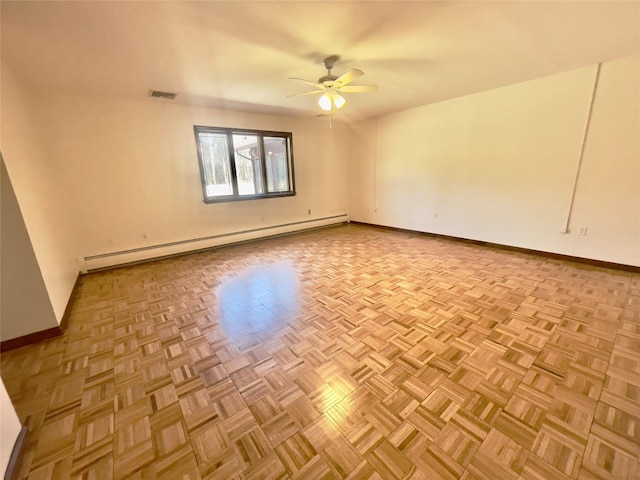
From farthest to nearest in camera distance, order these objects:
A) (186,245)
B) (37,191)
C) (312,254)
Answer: (186,245) < (312,254) < (37,191)

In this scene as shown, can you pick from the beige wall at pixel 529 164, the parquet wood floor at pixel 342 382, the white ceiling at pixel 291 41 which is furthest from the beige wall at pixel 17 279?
the beige wall at pixel 529 164

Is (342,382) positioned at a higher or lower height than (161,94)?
lower

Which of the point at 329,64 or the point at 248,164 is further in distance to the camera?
the point at 248,164

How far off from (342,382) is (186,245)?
3744 mm

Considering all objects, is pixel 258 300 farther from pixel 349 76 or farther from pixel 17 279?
pixel 349 76

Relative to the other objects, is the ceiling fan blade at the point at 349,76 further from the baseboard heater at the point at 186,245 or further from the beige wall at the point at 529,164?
the baseboard heater at the point at 186,245

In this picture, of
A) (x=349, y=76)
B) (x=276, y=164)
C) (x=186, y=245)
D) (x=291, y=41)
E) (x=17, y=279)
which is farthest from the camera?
(x=276, y=164)

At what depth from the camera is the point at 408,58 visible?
8.87 ft

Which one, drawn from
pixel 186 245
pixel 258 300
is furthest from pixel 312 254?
Result: pixel 186 245

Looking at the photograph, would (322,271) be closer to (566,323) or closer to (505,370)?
(505,370)

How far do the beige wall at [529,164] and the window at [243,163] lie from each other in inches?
86.6

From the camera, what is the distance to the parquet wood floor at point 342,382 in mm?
1160

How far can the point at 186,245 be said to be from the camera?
436cm

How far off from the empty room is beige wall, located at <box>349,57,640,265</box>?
3cm
